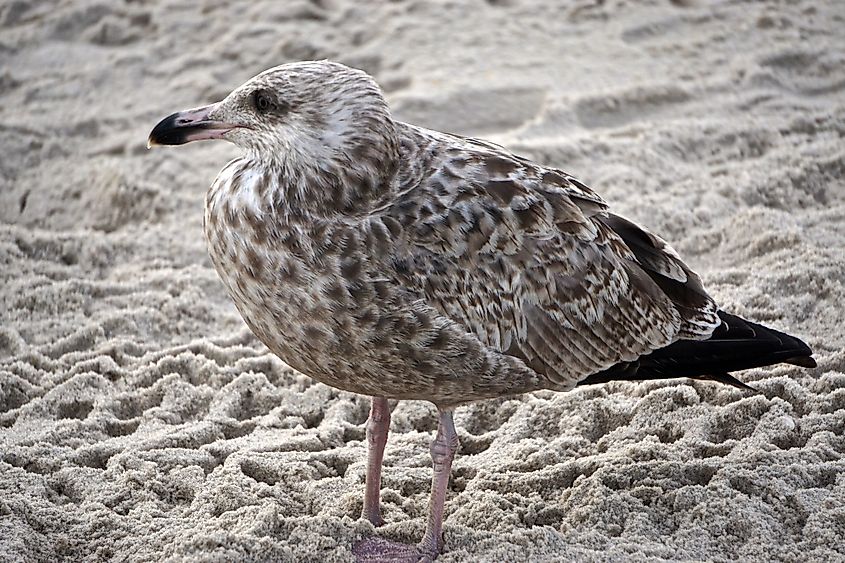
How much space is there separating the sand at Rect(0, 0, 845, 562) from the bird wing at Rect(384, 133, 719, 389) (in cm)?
61

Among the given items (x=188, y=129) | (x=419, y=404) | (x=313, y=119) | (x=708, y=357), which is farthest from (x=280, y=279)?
(x=708, y=357)

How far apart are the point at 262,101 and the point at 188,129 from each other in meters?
0.31

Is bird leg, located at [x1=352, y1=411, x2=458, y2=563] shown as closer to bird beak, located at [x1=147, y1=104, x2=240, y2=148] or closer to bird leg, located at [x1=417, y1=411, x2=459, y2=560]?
bird leg, located at [x1=417, y1=411, x2=459, y2=560]

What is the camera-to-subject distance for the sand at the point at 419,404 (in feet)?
12.9

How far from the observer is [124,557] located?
378 centimetres

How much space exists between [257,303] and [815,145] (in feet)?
13.5

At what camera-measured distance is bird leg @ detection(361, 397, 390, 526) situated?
13.1 feet

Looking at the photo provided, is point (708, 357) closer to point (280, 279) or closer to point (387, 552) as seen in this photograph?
point (387, 552)

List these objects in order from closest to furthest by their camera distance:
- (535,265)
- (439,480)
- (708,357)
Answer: (535,265) → (439,480) → (708,357)

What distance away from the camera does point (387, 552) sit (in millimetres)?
3854

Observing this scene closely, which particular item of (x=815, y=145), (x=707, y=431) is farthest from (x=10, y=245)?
(x=815, y=145)

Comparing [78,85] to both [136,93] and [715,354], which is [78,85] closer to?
[136,93]

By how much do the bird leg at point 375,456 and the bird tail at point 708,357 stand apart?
741 mm

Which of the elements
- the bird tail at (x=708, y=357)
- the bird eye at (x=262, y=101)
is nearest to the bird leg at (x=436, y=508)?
the bird tail at (x=708, y=357)
